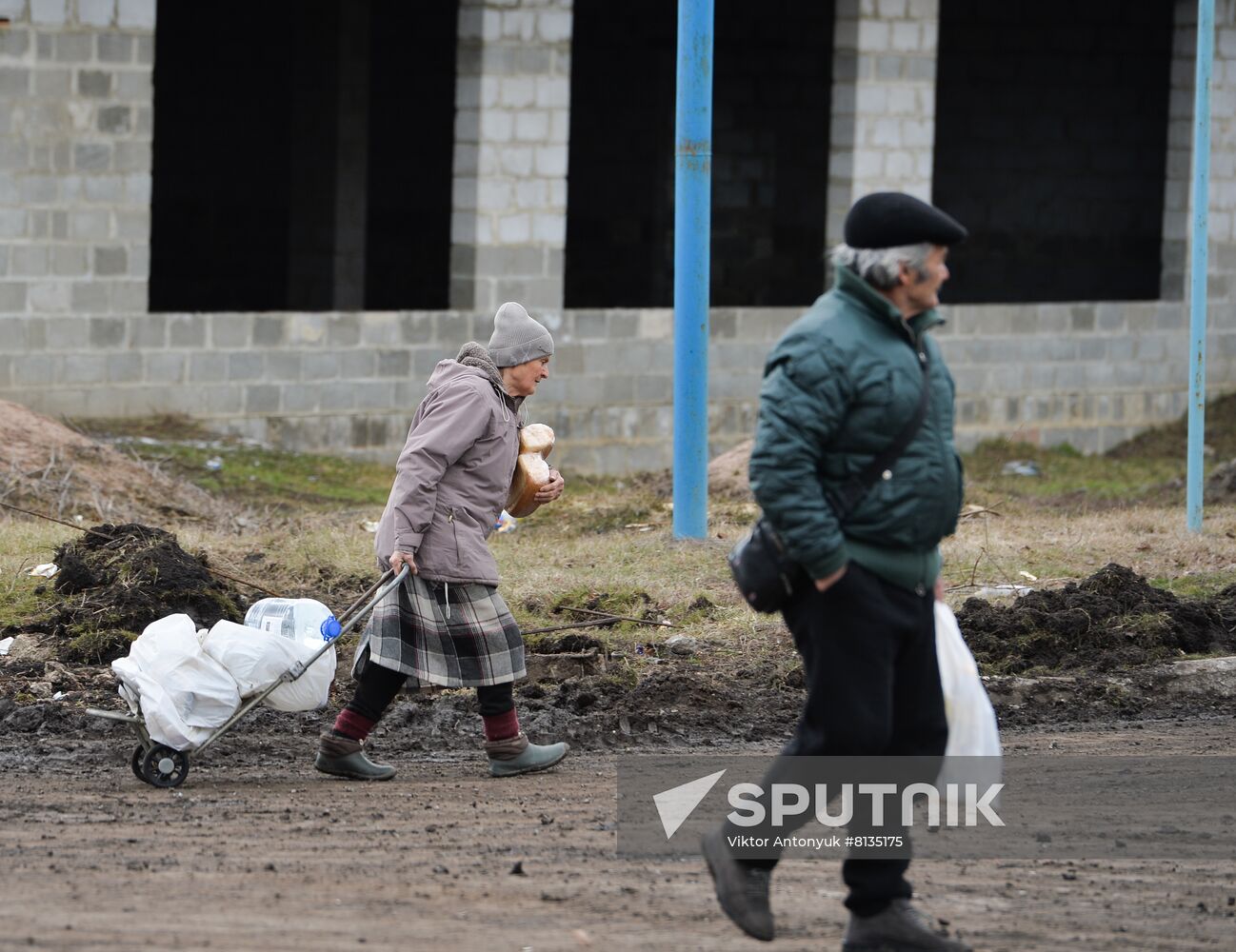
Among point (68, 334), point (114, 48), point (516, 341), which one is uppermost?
point (114, 48)

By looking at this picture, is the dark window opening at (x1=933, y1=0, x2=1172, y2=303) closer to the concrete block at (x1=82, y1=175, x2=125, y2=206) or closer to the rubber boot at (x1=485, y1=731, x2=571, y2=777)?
the concrete block at (x1=82, y1=175, x2=125, y2=206)

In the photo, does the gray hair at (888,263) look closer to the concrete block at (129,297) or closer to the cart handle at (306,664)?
the cart handle at (306,664)

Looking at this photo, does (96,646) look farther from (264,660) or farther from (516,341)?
(516,341)

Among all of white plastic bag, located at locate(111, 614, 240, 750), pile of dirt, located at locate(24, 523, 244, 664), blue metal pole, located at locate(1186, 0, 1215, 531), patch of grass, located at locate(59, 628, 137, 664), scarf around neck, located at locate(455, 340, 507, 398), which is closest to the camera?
white plastic bag, located at locate(111, 614, 240, 750)

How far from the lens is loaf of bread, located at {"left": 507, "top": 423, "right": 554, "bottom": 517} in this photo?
5945 millimetres

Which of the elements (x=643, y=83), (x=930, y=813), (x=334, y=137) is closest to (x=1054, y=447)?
(x=643, y=83)

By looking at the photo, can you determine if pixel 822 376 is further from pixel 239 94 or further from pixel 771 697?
pixel 239 94

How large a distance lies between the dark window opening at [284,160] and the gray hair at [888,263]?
47.9 ft

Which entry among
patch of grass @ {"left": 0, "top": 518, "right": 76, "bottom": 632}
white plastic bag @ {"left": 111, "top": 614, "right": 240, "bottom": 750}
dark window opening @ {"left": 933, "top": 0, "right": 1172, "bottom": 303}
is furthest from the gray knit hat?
dark window opening @ {"left": 933, "top": 0, "right": 1172, "bottom": 303}

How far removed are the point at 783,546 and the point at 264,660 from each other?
228cm

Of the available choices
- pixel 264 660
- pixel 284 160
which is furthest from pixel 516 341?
pixel 284 160

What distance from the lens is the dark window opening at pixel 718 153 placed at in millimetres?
18938

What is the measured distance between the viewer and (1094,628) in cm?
761

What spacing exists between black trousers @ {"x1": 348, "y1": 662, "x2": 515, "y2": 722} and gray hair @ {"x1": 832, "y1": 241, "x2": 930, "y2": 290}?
2249mm
